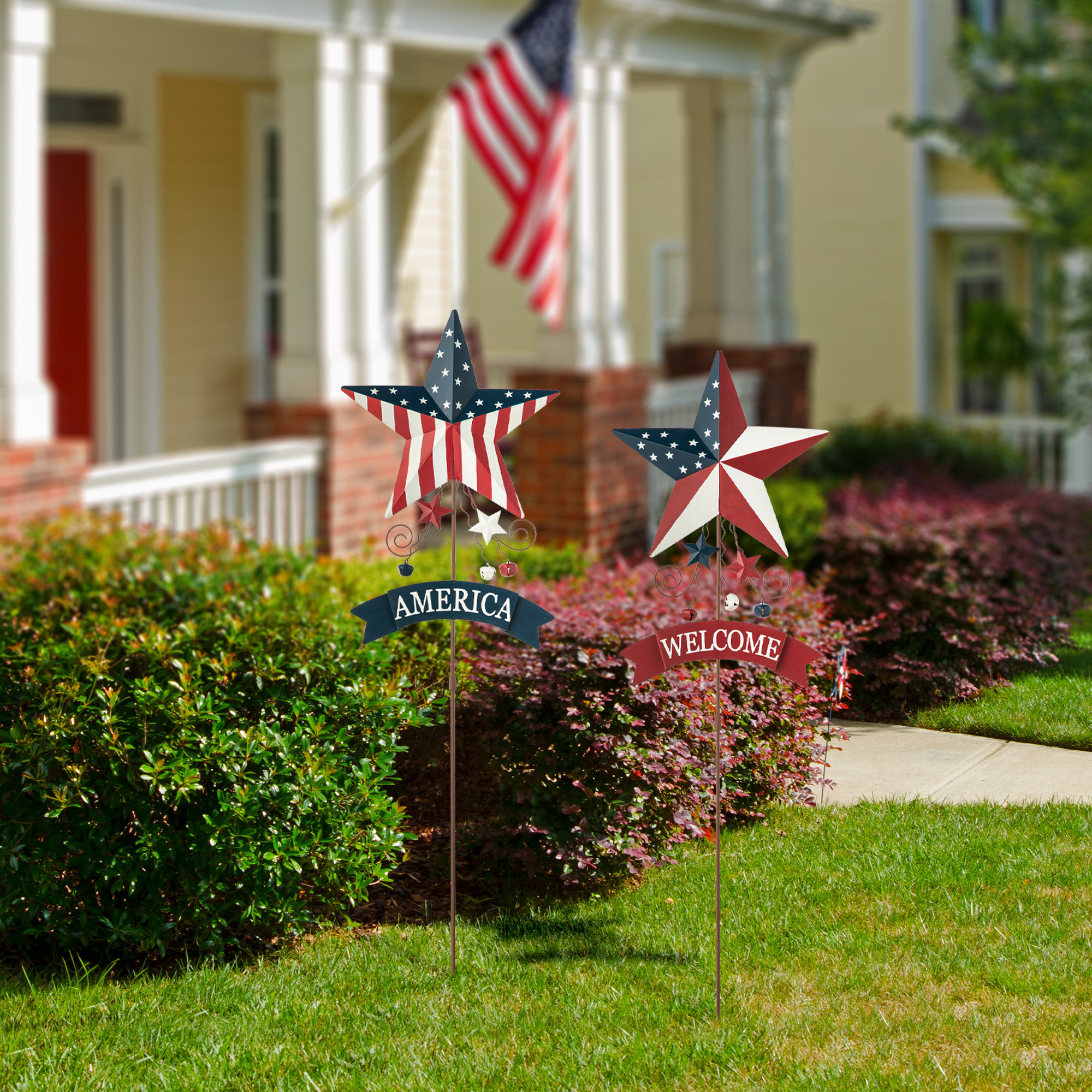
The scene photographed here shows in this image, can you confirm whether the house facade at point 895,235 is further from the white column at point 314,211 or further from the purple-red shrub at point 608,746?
the purple-red shrub at point 608,746

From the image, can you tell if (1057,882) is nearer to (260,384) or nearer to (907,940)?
(907,940)

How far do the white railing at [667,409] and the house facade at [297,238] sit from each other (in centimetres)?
36

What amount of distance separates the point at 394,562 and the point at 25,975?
11.5 feet

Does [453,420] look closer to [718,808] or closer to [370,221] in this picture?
[718,808]

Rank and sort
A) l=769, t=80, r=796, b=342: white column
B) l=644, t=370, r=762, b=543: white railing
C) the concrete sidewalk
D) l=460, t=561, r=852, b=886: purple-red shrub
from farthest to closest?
l=769, t=80, r=796, b=342: white column
l=644, t=370, r=762, b=543: white railing
the concrete sidewalk
l=460, t=561, r=852, b=886: purple-red shrub

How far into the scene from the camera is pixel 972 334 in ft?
54.3

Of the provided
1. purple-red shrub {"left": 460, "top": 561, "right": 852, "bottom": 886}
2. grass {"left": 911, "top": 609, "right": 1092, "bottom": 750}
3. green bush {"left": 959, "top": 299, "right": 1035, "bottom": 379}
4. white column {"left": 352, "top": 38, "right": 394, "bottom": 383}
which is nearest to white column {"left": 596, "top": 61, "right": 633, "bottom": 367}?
white column {"left": 352, "top": 38, "right": 394, "bottom": 383}

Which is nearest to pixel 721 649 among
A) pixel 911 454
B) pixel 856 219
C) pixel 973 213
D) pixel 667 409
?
pixel 667 409

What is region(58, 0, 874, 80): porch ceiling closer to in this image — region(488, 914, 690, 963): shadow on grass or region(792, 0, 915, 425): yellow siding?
region(792, 0, 915, 425): yellow siding

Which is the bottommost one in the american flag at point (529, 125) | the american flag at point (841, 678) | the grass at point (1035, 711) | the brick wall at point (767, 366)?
the grass at point (1035, 711)

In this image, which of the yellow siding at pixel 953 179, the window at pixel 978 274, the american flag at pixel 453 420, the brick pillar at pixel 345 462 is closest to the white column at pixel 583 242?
the brick pillar at pixel 345 462

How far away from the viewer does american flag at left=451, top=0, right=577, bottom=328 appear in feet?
29.7

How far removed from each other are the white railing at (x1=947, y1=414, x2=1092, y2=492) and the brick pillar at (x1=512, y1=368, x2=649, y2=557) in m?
4.95

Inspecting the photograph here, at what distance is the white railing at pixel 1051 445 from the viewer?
49.3 feet
